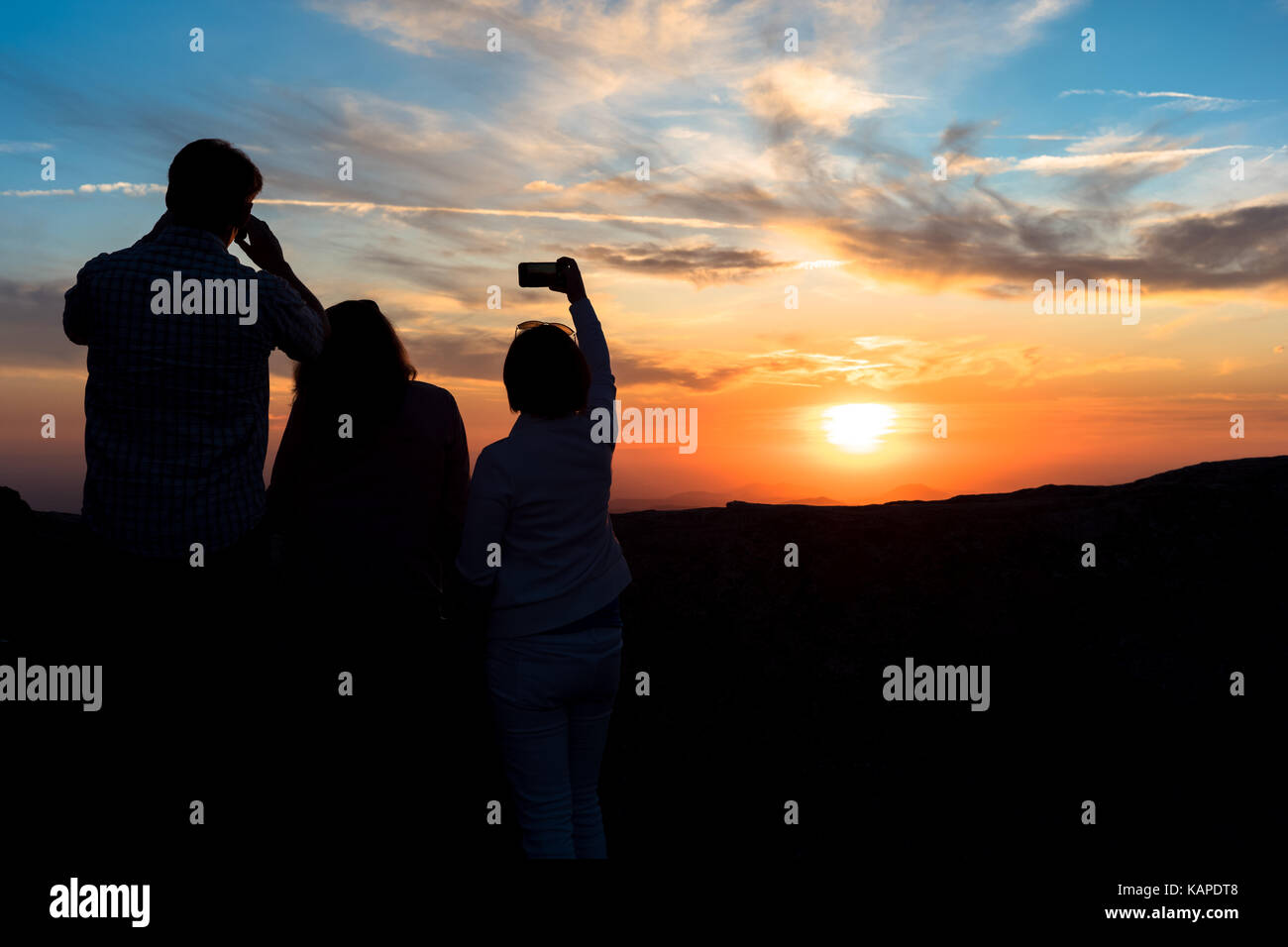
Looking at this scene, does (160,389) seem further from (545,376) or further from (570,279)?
(570,279)

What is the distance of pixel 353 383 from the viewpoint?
3.04 m

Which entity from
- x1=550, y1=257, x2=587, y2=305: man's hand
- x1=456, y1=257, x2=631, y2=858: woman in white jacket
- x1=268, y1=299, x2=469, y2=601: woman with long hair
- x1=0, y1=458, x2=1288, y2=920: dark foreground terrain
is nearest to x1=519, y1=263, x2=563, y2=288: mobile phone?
x1=550, y1=257, x2=587, y2=305: man's hand

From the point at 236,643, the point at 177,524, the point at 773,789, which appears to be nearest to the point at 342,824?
the point at 236,643

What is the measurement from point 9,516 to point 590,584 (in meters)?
4.53

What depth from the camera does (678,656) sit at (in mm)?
4680

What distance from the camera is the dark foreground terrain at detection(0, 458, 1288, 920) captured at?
Result: 3.04 meters

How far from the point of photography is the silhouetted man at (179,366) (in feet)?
8.87

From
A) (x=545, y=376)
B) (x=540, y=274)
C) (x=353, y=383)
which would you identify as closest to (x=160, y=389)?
(x=353, y=383)

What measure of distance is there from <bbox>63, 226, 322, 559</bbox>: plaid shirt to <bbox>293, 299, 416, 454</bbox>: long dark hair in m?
0.27

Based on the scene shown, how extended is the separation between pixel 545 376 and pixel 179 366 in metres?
1.18

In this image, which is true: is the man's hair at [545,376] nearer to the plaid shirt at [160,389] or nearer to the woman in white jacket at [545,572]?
the woman in white jacket at [545,572]

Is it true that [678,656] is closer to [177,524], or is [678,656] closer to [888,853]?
[888,853]

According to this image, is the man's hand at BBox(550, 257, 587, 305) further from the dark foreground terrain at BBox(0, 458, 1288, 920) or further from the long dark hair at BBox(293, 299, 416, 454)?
the dark foreground terrain at BBox(0, 458, 1288, 920)

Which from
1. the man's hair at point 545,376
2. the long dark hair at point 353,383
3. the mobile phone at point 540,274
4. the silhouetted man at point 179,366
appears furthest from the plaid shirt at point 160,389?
the mobile phone at point 540,274
